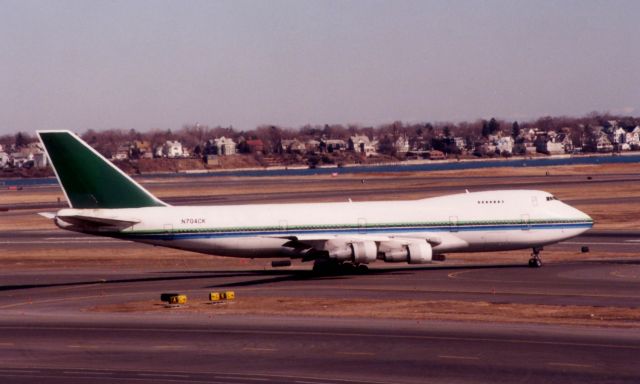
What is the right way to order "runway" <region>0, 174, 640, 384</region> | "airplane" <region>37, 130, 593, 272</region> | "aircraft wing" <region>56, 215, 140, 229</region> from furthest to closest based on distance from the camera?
1. "airplane" <region>37, 130, 593, 272</region>
2. "aircraft wing" <region>56, 215, 140, 229</region>
3. "runway" <region>0, 174, 640, 384</region>

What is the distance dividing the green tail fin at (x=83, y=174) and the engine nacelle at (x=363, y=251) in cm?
1367

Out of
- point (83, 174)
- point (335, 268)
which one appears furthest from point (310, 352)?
point (83, 174)

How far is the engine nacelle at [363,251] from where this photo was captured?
197ft

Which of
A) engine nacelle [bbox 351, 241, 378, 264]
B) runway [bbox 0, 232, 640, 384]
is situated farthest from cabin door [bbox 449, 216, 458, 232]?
engine nacelle [bbox 351, 241, 378, 264]

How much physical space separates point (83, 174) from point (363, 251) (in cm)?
1688

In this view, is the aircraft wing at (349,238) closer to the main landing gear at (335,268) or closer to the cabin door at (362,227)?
the cabin door at (362,227)

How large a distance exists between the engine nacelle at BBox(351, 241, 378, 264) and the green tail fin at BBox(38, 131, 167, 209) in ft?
44.9

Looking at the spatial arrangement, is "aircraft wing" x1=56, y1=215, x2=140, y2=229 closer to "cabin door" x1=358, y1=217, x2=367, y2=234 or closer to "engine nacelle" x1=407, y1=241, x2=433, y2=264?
"cabin door" x1=358, y1=217, x2=367, y2=234

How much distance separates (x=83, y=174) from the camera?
59500 mm

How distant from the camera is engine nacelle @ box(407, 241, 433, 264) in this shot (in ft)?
199

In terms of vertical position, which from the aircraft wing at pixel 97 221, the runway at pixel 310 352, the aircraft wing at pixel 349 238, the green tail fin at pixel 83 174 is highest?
the green tail fin at pixel 83 174

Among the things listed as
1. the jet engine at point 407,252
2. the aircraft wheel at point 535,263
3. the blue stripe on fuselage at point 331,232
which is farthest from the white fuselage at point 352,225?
the aircraft wheel at point 535,263

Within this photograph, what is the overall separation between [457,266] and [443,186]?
98.6m

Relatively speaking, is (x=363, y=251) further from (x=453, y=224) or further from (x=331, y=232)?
(x=453, y=224)
